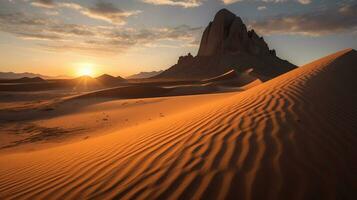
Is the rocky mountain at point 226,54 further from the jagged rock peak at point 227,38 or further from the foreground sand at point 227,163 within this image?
the foreground sand at point 227,163

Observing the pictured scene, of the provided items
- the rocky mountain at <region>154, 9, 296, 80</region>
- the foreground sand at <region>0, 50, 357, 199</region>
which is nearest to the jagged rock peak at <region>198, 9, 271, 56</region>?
the rocky mountain at <region>154, 9, 296, 80</region>

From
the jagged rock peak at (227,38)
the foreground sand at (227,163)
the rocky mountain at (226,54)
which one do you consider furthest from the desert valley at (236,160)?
the jagged rock peak at (227,38)

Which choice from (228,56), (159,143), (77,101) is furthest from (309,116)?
(228,56)

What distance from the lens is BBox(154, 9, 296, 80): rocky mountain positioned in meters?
66.9

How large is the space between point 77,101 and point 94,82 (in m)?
22.1

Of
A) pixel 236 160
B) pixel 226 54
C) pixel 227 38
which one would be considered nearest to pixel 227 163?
pixel 236 160

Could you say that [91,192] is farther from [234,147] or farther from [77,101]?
[77,101]

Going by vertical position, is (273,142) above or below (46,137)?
above

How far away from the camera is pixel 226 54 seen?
70188 mm

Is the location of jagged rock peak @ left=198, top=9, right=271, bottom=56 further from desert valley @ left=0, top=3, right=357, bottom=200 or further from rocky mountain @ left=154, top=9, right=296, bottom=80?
desert valley @ left=0, top=3, right=357, bottom=200

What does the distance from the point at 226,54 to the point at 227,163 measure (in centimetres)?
6971

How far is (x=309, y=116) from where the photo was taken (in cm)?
439

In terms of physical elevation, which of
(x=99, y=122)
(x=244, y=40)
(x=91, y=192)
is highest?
(x=244, y=40)

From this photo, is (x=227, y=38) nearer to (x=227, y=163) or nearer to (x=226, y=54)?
(x=226, y=54)
